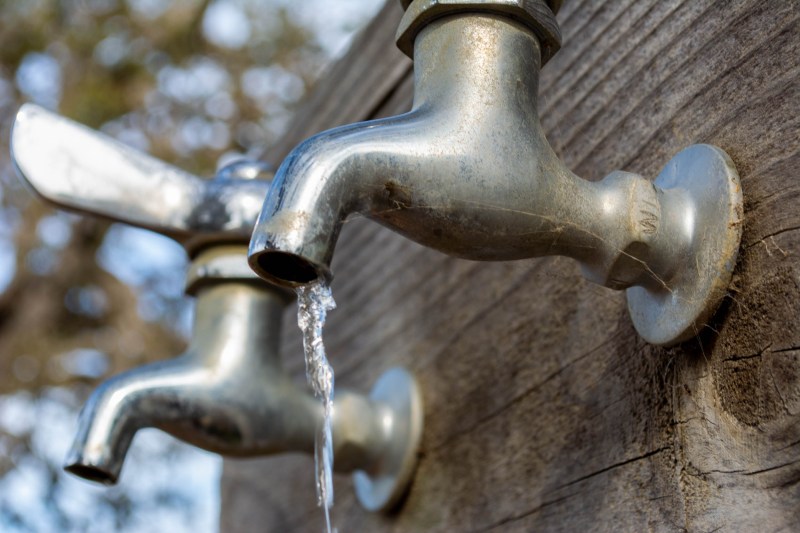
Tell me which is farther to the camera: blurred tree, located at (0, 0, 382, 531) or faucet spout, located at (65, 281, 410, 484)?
blurred tree, located at (0, 0, 382, 531)

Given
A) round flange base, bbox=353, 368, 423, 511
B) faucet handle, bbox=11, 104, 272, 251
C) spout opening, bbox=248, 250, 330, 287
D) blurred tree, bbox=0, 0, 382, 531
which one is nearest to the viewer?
spout opening, bbox=248, 250, 330, 287

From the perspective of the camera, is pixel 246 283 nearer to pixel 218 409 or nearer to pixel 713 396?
pixel 218 409

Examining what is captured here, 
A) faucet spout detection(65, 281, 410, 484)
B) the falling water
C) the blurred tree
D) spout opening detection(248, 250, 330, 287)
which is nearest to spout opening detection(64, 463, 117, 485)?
faucet spout detection(65, 281, 410, 484)

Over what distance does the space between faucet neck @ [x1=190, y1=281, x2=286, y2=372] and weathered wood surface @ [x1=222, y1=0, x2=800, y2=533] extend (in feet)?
0.36

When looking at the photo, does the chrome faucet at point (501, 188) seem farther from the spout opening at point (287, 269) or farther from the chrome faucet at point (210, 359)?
the chrome faucet at point (210, 359)

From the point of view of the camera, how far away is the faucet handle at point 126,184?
53 centimetres

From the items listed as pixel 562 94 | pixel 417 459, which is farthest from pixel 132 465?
pixel 562 94

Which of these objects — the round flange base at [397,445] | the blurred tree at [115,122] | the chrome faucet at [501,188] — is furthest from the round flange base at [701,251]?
the blurred tree at [115,122]

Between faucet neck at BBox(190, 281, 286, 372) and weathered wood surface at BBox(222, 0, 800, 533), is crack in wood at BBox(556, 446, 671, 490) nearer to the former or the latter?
weathered wood surface at BBox(222, 0, 800, 533)

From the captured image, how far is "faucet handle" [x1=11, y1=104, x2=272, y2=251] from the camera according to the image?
532 millimetres

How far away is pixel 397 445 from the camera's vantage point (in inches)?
26.4

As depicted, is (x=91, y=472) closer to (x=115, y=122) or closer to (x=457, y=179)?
(x=457, y=179)

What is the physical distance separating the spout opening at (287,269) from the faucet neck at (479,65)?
0.31 ft

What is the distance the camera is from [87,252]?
8.13 ft
